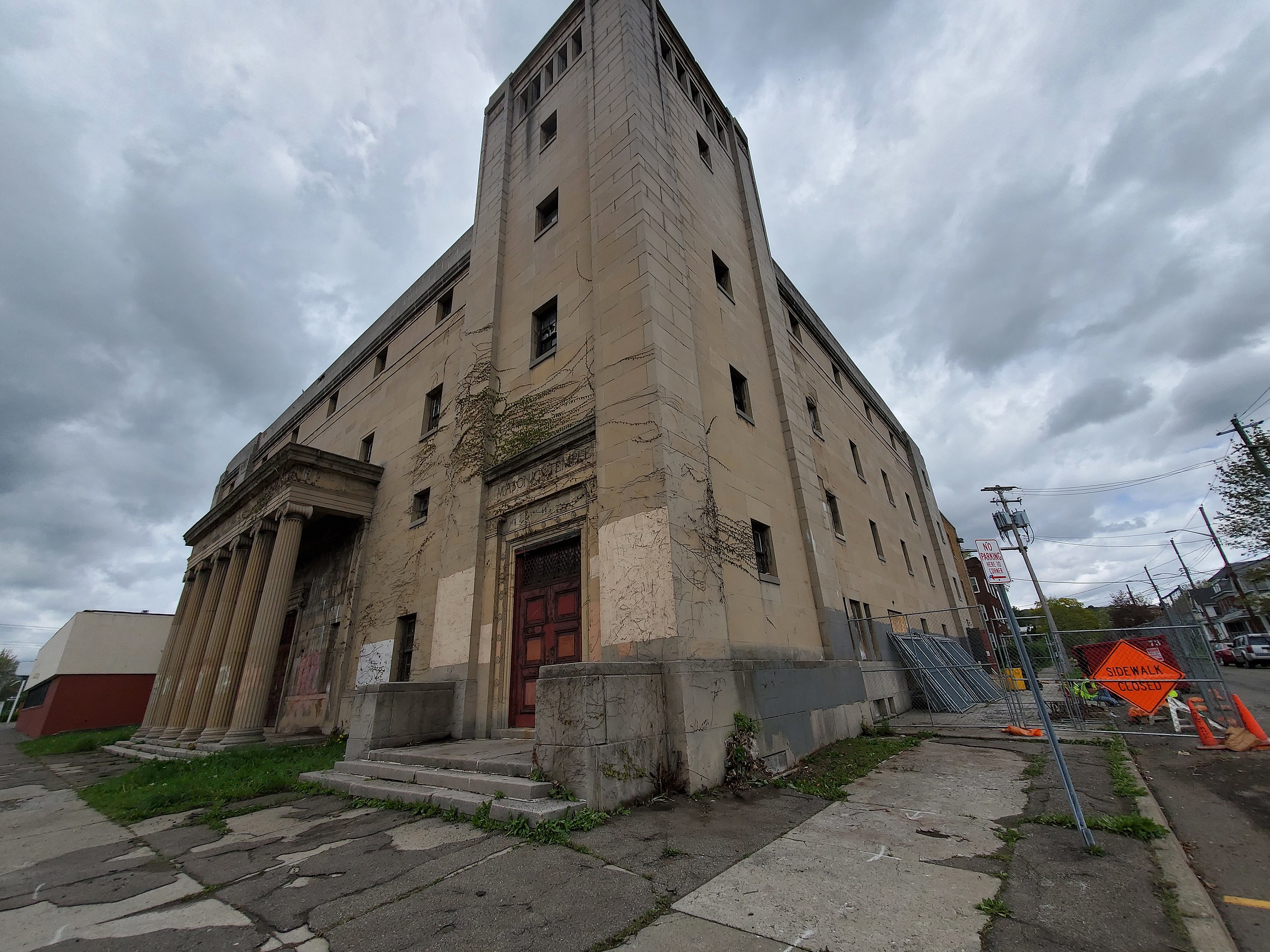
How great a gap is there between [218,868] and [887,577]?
19681 millimetres

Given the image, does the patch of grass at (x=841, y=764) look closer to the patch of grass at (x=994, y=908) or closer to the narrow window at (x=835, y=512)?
the patch of grass at (x=994, y=908)

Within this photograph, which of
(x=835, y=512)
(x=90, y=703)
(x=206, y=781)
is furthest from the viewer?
(x=90, y=703)

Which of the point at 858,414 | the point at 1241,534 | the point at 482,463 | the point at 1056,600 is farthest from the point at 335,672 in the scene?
the point at 1056,600

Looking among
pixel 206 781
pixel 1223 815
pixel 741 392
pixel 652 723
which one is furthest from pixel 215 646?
pixel 1223 815

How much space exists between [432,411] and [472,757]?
1204 centimetres

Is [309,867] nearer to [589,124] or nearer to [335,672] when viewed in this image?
[335,672]

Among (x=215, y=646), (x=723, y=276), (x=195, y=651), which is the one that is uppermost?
(x=723, y=276)

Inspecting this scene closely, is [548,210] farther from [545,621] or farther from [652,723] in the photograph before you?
[652,723]

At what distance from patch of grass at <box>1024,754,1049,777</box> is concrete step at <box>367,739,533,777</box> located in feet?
21.9

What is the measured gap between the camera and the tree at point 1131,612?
229 feet

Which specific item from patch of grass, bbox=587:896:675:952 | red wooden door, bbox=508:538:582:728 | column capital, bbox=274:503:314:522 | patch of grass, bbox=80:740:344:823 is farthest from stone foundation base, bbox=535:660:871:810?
column capital, bbox=274:503:314:522

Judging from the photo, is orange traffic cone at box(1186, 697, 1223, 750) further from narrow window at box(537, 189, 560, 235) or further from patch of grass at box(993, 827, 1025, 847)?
narrow window at box(537, 189, 560, 235)

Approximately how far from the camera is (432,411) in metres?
16.5

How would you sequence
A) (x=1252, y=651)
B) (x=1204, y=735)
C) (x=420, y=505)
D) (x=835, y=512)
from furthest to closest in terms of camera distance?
(x=1252, y=651), (x=835, y=512), (x=420, y=505), (x=1204, y=735)
